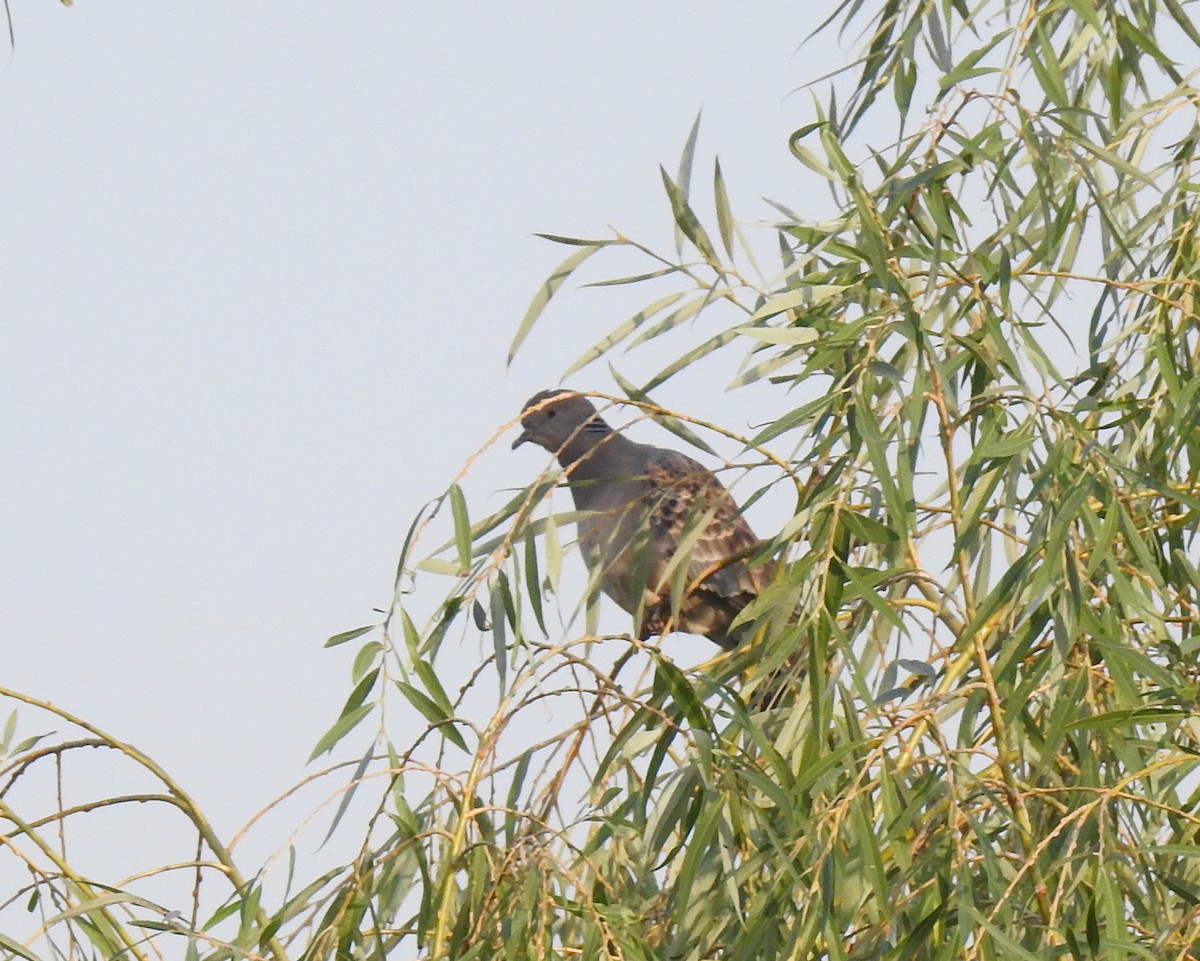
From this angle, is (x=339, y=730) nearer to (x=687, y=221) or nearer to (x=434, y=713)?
(x=434, y=713)

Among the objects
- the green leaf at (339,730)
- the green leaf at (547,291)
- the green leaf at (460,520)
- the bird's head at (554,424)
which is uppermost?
the bird's head at (554,424)

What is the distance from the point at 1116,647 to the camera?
223cm

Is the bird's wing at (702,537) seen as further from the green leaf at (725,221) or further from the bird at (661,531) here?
the green leaf at (725,221)

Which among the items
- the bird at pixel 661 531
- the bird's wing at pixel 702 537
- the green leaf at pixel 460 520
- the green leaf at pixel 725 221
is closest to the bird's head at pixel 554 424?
the bird at pixel 661 531

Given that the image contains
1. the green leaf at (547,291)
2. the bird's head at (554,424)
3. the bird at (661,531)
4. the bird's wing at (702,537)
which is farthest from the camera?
the bird's head at (554,424)

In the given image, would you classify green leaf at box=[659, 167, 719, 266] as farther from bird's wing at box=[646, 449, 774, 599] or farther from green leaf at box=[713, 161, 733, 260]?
bird's wing at box=[646, 449, 774, 599]

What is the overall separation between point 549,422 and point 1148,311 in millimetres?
2415

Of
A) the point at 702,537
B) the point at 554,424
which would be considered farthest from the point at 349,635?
the point at 554,424

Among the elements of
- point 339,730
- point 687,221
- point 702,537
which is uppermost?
point 687,221

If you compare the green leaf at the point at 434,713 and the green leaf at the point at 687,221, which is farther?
the green leaf at the point at 687,221

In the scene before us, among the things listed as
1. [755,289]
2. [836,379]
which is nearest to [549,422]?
[755,289]

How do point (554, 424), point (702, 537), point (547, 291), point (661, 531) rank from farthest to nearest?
point (554, 424) < point (661, 531) < point (702, 537) < point (547, 291)

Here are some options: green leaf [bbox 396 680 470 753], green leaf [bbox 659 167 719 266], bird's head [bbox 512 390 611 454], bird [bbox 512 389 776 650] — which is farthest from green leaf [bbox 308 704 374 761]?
bird's head [bbox 512 390 611 454]

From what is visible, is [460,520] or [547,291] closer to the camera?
[460,520]
